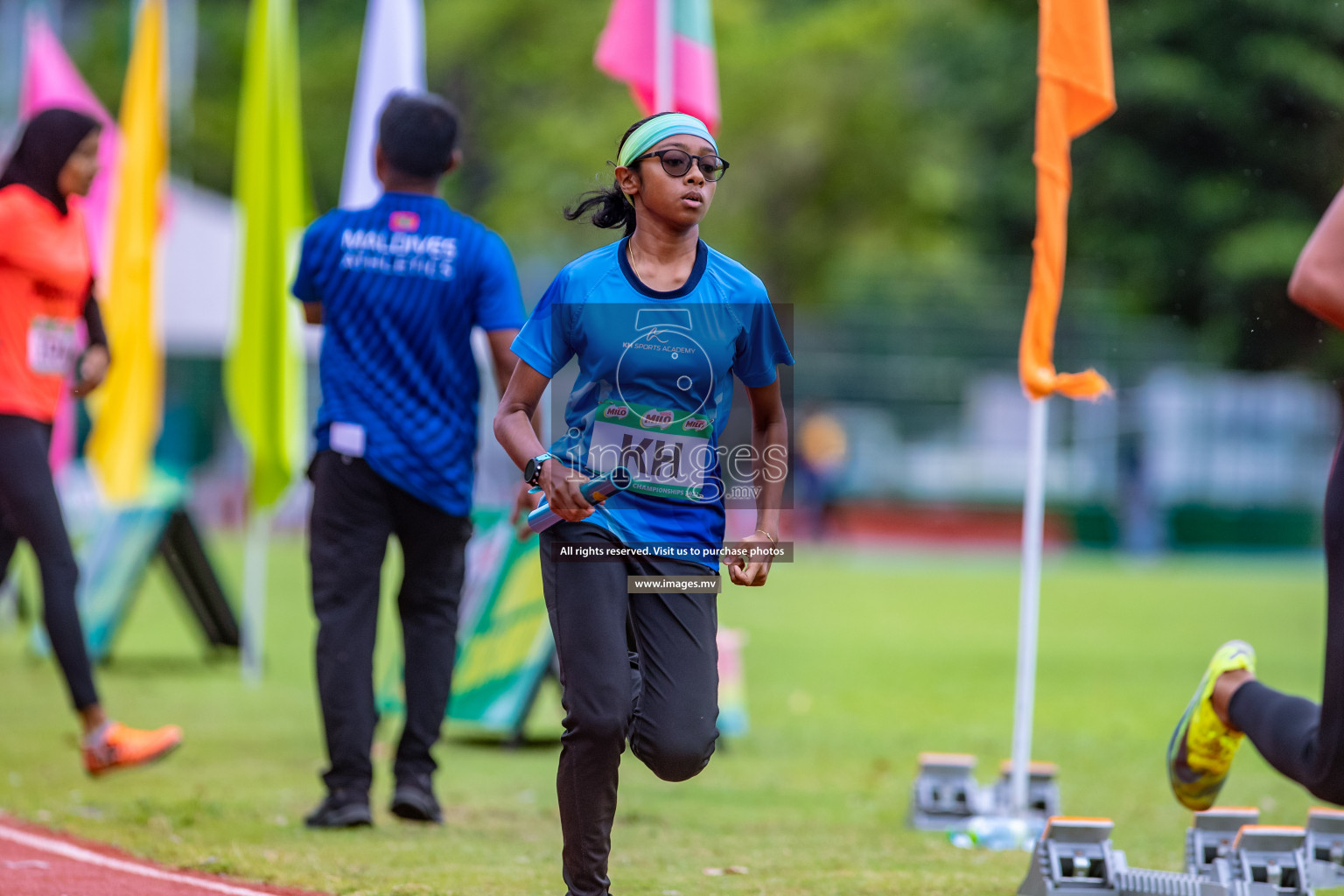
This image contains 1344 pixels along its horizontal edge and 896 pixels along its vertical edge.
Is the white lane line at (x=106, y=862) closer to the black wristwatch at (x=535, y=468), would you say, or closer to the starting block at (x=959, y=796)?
the black wristwatch at (x=535, y=468)

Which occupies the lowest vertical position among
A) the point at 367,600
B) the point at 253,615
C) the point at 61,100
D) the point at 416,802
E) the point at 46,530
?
the point at 416,802

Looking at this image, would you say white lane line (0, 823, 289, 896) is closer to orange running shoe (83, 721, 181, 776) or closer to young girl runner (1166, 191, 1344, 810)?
orange running shoe (83, 721, 181, 776)

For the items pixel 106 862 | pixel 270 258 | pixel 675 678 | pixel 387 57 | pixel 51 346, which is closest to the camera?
pixel 675 678

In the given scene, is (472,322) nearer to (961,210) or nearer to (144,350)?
(144,350)

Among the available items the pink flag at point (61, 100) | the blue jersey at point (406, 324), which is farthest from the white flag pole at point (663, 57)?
the pink flag at point (61, 100)

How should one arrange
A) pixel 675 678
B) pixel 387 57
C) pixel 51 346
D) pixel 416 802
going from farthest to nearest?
pixel 387 57 → pixel 51 346 → pixel 416 802 → pixel 675 678

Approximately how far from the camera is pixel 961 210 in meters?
39.1

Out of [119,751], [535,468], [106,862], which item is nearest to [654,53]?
[119,751]

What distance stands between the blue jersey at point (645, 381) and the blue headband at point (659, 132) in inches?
10.6

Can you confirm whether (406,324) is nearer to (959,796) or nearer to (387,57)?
(959,796)

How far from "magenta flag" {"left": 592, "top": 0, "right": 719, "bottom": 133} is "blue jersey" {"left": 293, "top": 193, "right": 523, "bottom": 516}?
7.04ft

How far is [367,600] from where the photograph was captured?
6016 mm

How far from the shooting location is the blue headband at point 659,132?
4297 mm

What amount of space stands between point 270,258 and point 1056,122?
4967 mm
